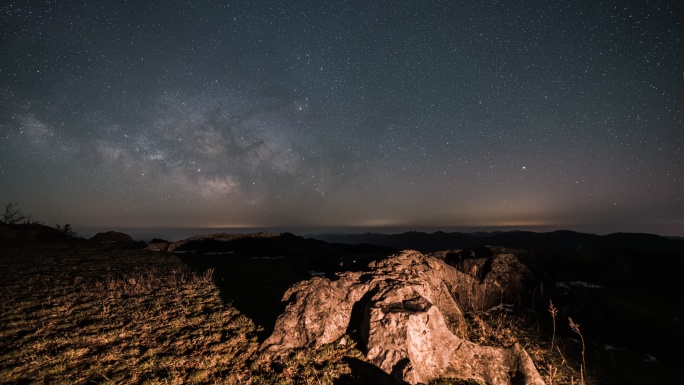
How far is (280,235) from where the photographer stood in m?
30.4

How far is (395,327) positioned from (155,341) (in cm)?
625

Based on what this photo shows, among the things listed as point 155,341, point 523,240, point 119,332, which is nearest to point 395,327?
point 155,341

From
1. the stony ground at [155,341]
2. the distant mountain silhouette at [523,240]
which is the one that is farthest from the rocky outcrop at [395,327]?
the distant mountain silhouette at [523,240]

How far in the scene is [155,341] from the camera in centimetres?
708

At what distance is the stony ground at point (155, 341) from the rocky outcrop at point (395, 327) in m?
0.39

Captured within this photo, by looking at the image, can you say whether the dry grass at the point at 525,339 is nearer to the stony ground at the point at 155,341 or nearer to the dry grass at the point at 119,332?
the stony ground at the point at 155,341

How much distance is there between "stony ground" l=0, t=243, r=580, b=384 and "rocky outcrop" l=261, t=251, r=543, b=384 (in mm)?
393

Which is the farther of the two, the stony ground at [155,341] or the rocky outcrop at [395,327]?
the rocky outcrop at [395,327]

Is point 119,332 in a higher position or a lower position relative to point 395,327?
lower

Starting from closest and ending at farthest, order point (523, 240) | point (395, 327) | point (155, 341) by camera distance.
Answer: point (395, 327), point (155, 341), point (523, 240)

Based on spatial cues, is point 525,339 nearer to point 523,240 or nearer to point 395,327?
point 395,327

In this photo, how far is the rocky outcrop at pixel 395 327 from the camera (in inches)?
242

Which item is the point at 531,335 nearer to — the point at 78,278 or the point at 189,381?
the point at 189,381

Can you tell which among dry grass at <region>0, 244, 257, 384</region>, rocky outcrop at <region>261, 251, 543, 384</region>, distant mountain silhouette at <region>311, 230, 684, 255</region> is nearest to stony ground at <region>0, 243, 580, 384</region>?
dry grass at <region>0, 244, 257, 384</region>
